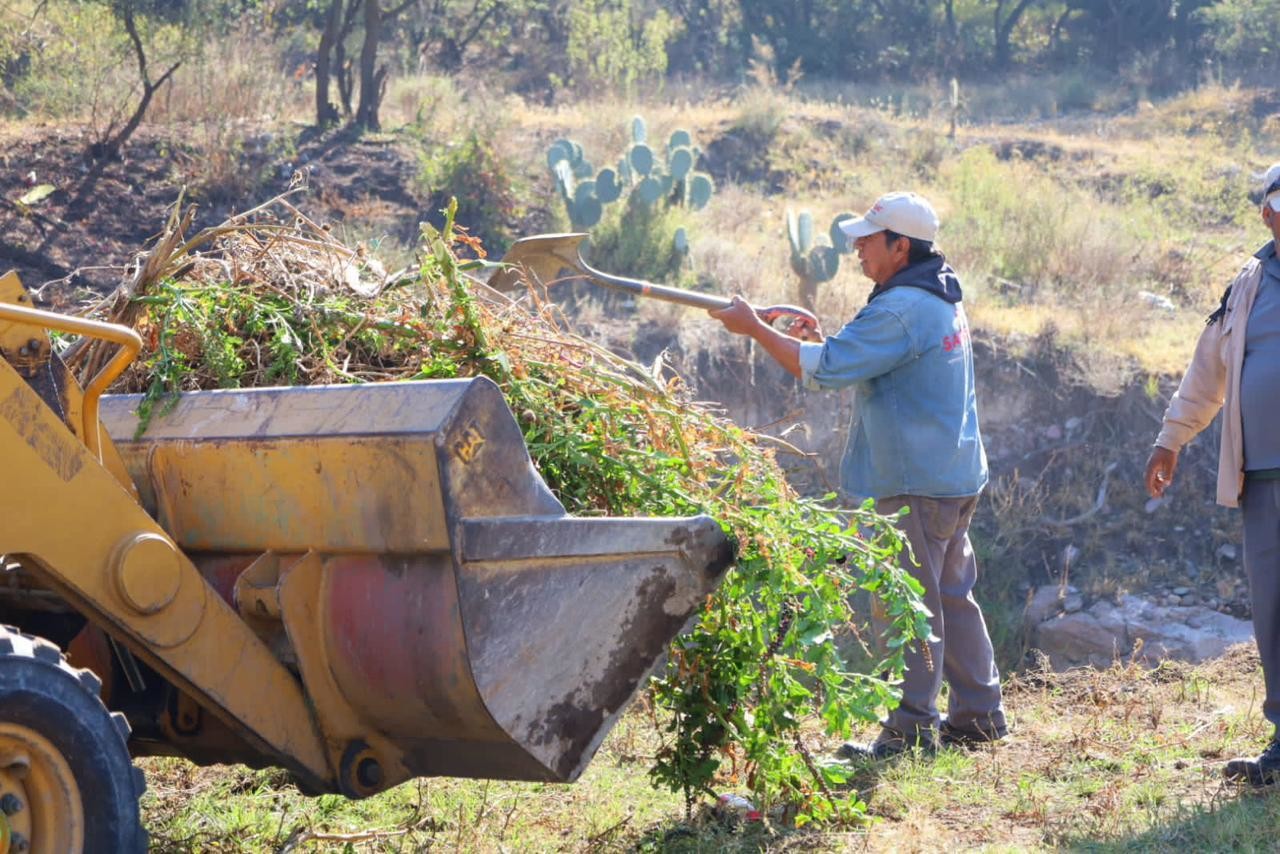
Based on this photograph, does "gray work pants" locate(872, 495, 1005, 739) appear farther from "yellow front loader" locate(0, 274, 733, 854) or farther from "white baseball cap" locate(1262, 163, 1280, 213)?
"yellow front loader" locate(0, 274, 733, 854)

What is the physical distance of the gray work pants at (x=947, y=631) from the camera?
4953 millimetres

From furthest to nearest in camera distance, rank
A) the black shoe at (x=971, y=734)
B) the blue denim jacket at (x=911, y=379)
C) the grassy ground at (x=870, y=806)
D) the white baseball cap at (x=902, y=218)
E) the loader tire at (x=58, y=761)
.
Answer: the black shoe at (x=971, y=734) < the white baseball cap at (x=902, y=218) < the blue denim jacket at (x=911, y=379) < the grassy ground at (x=870, y=806) < the loader tire at (x=58, y=761)

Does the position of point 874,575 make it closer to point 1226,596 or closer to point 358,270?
point 358,270

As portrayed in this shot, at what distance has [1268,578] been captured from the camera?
4523 mm

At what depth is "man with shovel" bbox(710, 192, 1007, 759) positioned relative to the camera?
4.80 metres

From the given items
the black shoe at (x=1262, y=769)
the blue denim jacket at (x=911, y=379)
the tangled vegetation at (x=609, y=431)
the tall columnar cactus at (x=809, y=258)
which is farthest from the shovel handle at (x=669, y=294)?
the tall columnar cactus at (x=809, y=258)

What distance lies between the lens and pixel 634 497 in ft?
12.2

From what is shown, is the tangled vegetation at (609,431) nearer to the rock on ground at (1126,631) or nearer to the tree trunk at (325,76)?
the rock on ground at (1126,631)

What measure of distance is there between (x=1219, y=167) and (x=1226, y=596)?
936 centimetres

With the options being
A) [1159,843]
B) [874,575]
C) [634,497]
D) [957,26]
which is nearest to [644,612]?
[634,497]

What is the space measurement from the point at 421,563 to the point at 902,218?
2466 millimetres

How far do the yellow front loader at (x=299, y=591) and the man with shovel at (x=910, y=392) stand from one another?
1.48 m

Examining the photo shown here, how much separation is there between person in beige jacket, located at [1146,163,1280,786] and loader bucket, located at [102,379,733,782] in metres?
2.05

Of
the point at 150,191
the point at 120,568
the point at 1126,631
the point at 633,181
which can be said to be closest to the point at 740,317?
the point at 120,568
